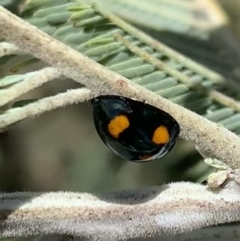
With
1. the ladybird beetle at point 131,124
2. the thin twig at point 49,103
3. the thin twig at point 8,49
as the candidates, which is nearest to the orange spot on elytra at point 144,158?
the ladybird beetle at point 131,124

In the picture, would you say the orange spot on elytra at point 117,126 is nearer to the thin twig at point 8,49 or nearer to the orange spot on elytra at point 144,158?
the orange spot on elytra at point 144,158

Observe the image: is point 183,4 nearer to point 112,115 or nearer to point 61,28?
point 61,28

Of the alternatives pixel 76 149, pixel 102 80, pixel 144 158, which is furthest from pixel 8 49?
pixel 76 149

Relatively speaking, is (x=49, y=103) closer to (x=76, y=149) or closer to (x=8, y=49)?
(x=8, y=49)

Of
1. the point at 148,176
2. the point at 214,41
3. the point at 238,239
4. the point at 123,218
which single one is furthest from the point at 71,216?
the point at 214,41

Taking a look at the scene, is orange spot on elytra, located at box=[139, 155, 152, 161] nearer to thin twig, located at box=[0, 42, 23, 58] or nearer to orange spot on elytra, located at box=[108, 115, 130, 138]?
orange spot on elytra, located at box=[108, 115, 130, 138]

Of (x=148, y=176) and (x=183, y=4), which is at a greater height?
(x=183, y=4)
